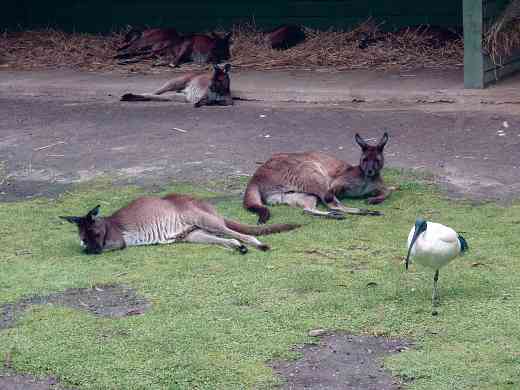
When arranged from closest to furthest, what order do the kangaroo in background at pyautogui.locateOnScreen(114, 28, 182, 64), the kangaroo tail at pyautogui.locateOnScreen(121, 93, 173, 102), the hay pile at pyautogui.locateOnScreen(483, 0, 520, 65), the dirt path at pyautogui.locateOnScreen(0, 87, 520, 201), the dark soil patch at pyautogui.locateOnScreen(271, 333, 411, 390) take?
the dark soil patch at pyautogui.locateOnScreen(271, 333, 411, 390)
the dirt path at pyautogui.locateOnScreen(0, 87, 520, 201)
the hay pile at pyautogui.locateOnScreen(483, 0, 520, 65)
the kangaroo tail at pyautogui.locateOnScreen(121, 93, 173, 102)
the kangaroo in background at pyautogui.locateOnScreen(114, 28, 182, 64)

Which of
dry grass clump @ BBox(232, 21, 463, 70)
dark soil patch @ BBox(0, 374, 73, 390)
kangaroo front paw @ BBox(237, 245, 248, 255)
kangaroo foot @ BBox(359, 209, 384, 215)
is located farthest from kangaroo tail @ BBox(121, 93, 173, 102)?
dark soil patch @ BBox(0, 374, 73, 390)

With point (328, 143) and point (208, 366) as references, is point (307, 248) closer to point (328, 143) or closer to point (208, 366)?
point (208, 366)

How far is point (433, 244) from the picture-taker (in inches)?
203

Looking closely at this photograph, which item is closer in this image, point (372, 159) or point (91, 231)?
point (91, 231)

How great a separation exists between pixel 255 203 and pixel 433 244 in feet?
8.36

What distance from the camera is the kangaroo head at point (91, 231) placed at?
666 centimetres

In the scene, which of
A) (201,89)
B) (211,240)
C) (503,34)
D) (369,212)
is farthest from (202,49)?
(211,240)

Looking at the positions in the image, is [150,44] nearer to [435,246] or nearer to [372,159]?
[372,159]

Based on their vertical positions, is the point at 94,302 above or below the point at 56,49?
below

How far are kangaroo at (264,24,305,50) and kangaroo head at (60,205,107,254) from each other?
7.00 meters

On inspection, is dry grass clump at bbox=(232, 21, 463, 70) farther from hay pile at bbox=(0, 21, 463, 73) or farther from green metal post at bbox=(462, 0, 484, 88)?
green metal post at bbox=(462, 0, 484, 88)

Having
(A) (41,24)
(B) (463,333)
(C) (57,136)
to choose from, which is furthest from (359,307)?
(A) (41,24)

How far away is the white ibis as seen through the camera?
517 cm

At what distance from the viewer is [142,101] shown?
11367 mm
